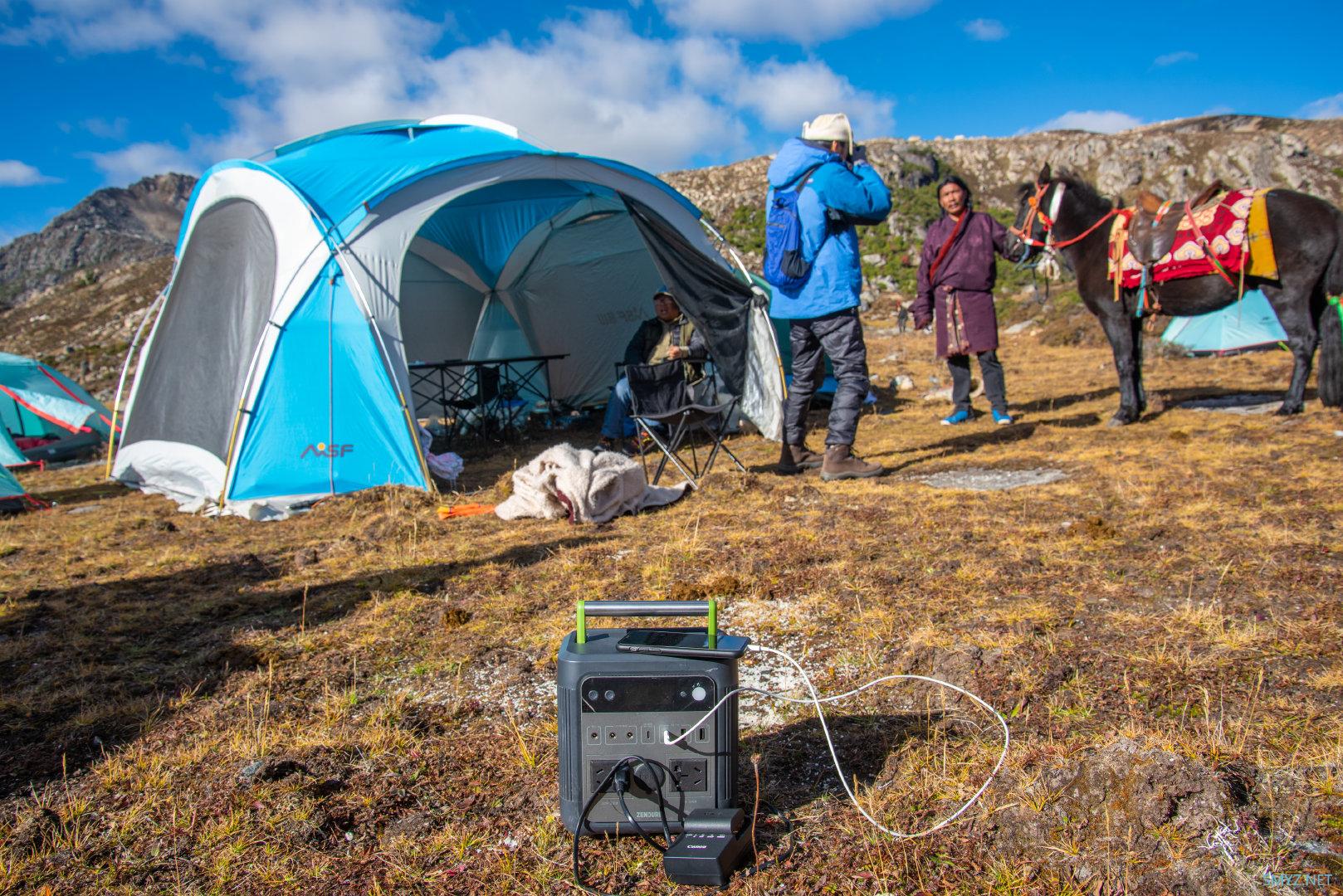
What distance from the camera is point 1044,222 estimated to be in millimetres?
7352

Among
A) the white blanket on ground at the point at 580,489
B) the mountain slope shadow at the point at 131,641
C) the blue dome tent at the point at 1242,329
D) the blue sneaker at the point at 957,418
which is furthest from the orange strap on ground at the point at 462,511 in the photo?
the blue dome tent at the point at 1242,329

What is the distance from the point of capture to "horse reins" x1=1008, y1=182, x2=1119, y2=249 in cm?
727

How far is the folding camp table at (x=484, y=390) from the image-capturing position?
896cm

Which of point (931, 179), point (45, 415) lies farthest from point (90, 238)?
point (45, 415)

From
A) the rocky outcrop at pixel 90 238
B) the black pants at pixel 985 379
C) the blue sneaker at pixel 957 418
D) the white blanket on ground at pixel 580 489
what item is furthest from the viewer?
the rocky outcrop at pixel 90 238

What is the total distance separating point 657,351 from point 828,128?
11.2ft

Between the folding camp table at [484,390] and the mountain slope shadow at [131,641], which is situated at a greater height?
the folding camp table at [484,390]

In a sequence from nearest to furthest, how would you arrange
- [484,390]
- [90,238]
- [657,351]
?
[657,351]
[484,390]
[90,238]

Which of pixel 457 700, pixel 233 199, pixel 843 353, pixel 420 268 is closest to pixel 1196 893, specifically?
pixel 457 700

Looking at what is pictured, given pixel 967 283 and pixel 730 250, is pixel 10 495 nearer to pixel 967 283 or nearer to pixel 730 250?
pixel 730 250

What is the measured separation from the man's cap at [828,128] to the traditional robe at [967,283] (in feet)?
7.00

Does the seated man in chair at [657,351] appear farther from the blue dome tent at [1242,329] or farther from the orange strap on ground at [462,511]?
the blue dome tent at [1242,329]

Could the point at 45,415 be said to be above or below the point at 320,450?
above

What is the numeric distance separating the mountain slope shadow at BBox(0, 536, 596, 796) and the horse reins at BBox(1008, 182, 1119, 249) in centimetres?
487
